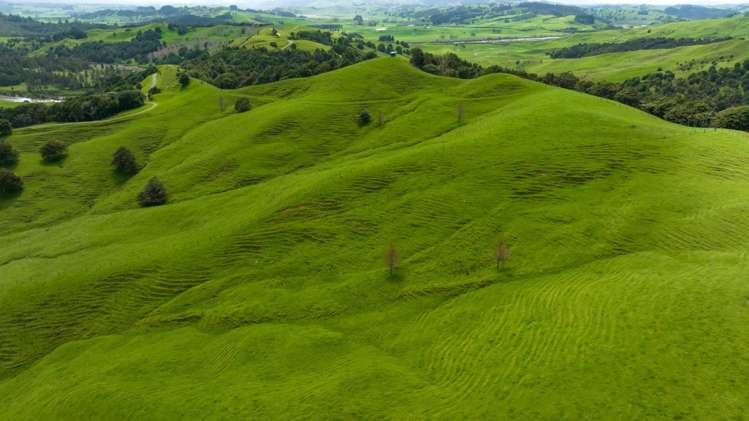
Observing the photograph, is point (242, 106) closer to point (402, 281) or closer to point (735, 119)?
point (402, 281)

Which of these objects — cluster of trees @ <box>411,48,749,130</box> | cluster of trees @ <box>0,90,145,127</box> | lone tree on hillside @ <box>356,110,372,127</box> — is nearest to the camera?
cluster of trees @ <box>411,48,749,130</box>

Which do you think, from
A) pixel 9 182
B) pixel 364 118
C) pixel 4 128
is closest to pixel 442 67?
pixel 364 118

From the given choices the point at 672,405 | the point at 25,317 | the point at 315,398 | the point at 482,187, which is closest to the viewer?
the point at 672,405

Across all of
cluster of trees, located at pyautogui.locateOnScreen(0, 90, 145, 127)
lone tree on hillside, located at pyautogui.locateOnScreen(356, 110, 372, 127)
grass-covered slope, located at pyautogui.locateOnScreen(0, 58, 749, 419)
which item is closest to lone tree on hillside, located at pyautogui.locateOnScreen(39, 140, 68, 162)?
grass-covered slope, located at pyautogui.locateOnScreen(0, 58, 749, 419)

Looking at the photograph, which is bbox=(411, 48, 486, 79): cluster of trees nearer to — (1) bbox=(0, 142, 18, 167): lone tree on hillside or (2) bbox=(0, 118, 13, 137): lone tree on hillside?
(1) bbox=(0, 142, 18, 167): lone tree on hillside

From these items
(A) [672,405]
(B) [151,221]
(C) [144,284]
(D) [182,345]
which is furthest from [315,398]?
(B) [151,221]

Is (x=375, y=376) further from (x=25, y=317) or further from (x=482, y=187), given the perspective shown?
(x=25, y=317)

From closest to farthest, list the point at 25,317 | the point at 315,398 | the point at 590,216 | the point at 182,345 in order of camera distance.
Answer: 1. the point at 315,398
2. the point at 182,345
3. the point at 25,317
4. the point at 590,216

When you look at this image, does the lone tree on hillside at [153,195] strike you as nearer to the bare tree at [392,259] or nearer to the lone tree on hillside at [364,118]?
the lone tree on hillside at [364,118]

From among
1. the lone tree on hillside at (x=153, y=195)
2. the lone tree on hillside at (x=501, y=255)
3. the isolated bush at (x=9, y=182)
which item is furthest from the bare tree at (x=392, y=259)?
the isolated bush at (x=9, y=182)
